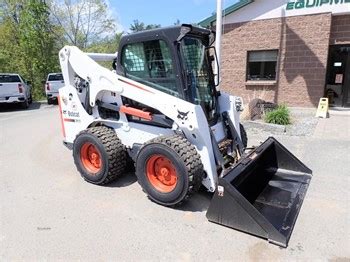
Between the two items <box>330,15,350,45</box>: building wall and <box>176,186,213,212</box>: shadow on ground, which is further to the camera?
<box>330,15,350,45</box>: building wall

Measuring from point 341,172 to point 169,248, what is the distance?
3.58 meters

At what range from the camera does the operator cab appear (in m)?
3.95

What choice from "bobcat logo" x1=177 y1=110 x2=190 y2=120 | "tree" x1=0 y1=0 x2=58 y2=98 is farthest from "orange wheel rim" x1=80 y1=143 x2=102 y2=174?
"tree" x1=0 y1=0 x2=58 y2=98

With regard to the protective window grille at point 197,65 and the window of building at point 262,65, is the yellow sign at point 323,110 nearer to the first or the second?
the window of building at point 262,65

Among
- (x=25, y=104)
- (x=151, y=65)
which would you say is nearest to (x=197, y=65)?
(x=151, y=65)

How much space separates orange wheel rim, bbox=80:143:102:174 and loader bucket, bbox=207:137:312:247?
211cm

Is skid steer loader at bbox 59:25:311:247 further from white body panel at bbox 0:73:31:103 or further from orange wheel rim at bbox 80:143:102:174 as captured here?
white body panel at bbox 0:73:31:103

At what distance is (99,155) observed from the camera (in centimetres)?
454

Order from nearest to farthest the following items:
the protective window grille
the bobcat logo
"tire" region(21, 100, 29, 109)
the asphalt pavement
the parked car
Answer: the asphalt pavement
the bobcat logo
the protective window grille
"tire" region(21, 100, 29, 109)
the parked car

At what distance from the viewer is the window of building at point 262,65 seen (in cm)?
1171

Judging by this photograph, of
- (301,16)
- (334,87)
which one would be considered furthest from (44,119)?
(334,87)

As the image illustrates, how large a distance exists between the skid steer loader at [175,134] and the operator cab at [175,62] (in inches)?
0.5

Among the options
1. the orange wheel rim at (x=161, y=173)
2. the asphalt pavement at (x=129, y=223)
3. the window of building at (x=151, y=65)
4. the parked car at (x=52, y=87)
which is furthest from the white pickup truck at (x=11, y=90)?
the orange wheel rim at (x=161, y=173)

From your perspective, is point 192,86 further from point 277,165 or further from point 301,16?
point 301,16
